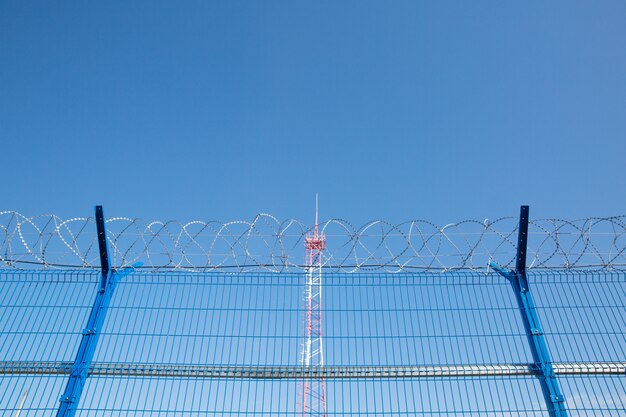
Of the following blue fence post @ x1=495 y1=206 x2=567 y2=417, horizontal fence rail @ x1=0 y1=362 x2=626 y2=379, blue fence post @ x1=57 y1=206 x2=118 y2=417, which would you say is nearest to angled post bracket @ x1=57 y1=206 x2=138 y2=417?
blue fence post @ x1=57 y1=206 x2=118 y2=417

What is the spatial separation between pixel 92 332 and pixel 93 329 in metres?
0.04

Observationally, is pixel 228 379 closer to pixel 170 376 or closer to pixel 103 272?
pixel 170 376

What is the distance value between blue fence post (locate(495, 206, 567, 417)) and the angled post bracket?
557 cm

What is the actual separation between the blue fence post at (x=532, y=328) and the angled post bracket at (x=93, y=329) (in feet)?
18.3

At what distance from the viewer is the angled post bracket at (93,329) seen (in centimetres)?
554

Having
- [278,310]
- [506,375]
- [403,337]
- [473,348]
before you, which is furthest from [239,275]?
[506,375]

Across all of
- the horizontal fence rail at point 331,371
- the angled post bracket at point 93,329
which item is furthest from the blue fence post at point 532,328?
the angled post bracket at point 93,329

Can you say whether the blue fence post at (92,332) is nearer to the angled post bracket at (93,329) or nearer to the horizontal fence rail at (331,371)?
the angled post bracket at (93,329)

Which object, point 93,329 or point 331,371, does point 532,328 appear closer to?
point 331,371

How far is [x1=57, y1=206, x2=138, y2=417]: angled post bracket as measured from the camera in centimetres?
554

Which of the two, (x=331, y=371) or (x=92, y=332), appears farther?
(x=92, y=332)

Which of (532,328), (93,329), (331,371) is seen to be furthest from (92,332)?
(532,328)

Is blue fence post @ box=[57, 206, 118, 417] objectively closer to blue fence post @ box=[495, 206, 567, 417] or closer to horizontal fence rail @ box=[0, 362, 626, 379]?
horizontal fence rail @ box=[0, 362, 626, 379]

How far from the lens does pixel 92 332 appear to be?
6.05 m
